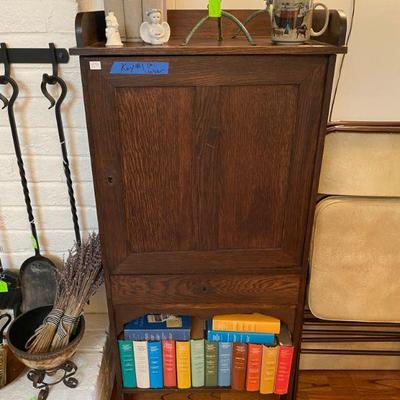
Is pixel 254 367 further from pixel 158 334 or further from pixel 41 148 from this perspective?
pixel 41 148

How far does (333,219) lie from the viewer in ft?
4.12

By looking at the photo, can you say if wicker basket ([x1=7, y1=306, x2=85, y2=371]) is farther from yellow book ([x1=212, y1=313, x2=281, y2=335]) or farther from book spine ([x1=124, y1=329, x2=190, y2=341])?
yellow book ([x1=212, y1=313, x2=281, y2=335])

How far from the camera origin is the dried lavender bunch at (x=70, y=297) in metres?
1.22

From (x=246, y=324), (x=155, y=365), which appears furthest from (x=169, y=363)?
(x=246, y=324)

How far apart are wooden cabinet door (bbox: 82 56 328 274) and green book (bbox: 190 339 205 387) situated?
11.5 inches

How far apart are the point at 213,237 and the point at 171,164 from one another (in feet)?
0.77

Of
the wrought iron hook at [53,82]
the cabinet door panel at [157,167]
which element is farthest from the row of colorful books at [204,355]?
the wrought iron hook at [53,82]

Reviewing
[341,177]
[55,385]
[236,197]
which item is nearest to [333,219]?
[341,177]

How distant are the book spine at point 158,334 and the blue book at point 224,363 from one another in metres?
0.12

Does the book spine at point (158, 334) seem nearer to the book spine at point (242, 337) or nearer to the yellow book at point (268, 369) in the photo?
the book spine at point (242, 337)

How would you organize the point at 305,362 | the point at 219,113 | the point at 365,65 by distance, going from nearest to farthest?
1. the point at 219,113
2. the point at 365,65
3. the point at 305,362

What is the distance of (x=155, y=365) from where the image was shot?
1.33 m

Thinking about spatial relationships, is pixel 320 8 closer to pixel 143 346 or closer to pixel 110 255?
pixel 110 255

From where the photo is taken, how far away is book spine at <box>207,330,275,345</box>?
1.27 m
